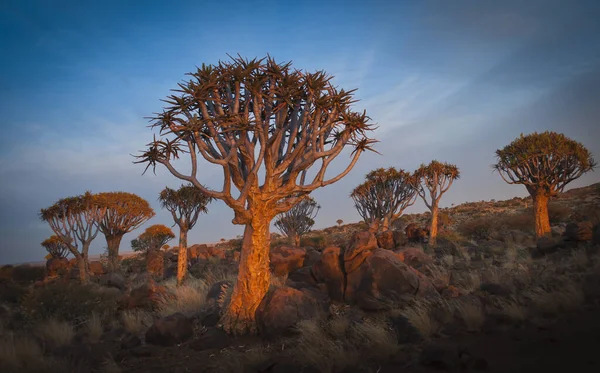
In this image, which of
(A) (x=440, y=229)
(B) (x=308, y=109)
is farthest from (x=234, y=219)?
(A) (x=440, y=229)

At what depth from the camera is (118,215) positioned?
23.4 meters

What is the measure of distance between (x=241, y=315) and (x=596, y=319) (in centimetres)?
654

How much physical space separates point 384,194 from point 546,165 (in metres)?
9.21

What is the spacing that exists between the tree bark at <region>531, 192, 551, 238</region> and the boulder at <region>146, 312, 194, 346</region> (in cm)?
1871

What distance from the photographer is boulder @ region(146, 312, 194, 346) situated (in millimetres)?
7363

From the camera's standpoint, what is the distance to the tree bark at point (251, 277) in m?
7.65

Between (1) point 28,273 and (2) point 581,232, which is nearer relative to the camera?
(2) point 581,232

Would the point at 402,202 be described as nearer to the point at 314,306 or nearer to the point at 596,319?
the point at 314,306

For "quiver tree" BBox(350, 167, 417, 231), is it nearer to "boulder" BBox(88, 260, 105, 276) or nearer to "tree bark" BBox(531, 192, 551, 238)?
"tree bark" BBox(531, 192, 551, 238)

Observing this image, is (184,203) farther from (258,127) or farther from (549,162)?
(549,162)

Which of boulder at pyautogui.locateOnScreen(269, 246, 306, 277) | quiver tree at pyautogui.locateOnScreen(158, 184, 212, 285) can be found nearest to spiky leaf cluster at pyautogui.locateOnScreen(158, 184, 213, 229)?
quiver tree at pyautogui.locateOnScreen(158, 184, 212, 285)

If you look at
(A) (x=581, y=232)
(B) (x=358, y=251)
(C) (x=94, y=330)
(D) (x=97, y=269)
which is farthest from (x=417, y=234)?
(D) (x=97, y=269)

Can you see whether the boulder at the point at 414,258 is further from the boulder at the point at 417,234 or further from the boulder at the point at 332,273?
the boulder at the point at 417,234

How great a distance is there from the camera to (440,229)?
25766 millimetres
